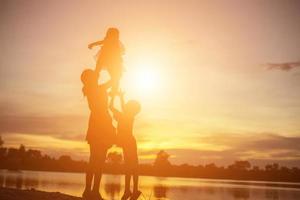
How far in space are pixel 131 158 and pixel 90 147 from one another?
1.07 m

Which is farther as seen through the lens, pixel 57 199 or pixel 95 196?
pixel 57 199

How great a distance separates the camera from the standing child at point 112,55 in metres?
8.45

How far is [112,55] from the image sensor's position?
859 centimetres

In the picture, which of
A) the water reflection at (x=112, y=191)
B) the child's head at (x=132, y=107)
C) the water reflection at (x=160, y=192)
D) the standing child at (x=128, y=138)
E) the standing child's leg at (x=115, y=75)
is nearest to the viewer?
the standing child's leg at (x=115, y=75)

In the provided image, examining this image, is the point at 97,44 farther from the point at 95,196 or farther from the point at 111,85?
the point at 95,196

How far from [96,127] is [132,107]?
1112 millimetres

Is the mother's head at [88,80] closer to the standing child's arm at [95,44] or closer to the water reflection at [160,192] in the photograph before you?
the standing child's arm at [95,44]

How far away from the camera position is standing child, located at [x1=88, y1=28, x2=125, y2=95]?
845cm

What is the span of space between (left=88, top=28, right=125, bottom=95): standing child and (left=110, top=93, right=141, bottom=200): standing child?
59 cm

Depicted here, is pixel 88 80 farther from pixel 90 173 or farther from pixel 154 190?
pixel 154 190

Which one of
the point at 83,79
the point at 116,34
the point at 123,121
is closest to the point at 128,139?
the point at 123,121

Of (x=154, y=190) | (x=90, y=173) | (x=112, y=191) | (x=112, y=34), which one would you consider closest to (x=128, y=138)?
(x=90, y=173)

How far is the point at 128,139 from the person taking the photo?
8.81 meters

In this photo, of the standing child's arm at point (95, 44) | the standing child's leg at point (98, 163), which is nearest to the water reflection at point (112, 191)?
the standing child's leg at point (98, 163)
